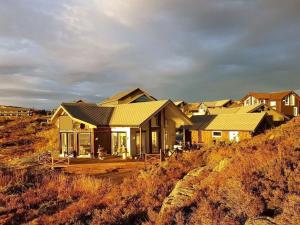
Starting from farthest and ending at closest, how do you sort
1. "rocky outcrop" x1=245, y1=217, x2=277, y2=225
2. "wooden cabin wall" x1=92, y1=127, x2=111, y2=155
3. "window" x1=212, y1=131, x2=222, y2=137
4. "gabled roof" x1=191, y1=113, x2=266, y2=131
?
1. "window" x1=212, y1=131, x2=222, y2=137
2. "gabled roof" x1=191, y1=113, x2=266, y2=131
3. "wooden cabin wall" x1=92, y1=127, x2=111, y2=155
4. "rocky outcrop" x1=245, y1=217, x2=277, y2=225

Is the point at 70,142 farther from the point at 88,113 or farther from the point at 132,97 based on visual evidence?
the point at 132,97

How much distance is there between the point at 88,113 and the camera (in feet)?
107

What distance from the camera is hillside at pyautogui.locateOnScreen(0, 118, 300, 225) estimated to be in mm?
8648

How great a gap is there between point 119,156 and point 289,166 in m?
21.7

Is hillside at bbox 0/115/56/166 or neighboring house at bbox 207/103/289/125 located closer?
hillside at bbox 0/115/56/166

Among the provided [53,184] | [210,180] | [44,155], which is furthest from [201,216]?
[44,155]

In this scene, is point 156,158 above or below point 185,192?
above

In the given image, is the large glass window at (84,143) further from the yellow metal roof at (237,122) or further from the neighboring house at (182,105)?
the neighboring house at (182,105)

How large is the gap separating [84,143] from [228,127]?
1727cm

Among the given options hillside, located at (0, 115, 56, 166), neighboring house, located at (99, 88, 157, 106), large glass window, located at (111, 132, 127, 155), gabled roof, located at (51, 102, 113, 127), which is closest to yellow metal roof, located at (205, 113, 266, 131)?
neighboring house, located at (99, 88, 157, 106)

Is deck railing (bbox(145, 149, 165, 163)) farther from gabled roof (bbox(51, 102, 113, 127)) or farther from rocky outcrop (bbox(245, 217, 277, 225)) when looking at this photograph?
A: rocky outcrop (bbox(245, 217, 277, 225))

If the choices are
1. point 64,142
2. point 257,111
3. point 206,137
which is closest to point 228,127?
point 206,137

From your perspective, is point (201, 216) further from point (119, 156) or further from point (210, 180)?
point (119, 156)

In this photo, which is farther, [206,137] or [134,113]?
[206,137]
